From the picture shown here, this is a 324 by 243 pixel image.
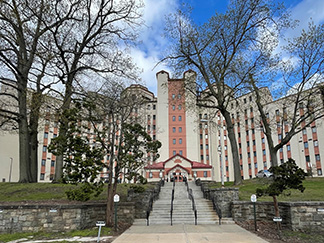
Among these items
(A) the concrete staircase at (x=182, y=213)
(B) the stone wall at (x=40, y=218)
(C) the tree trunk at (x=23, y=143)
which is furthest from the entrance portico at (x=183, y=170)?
(B) the stone wall at (x=40, y=218)

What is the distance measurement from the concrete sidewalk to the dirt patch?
44 cm

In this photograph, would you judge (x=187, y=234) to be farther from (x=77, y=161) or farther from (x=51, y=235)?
Result: (x=51, y=235)

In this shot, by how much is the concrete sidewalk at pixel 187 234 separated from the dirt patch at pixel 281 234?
0.44m

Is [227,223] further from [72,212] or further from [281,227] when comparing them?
[72,212]

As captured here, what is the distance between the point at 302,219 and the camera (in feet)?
33.0

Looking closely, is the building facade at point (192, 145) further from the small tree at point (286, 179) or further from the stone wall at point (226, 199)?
the small tree at point (286, 179)

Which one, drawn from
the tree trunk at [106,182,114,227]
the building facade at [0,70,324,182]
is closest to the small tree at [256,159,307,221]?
the tree trunk at [106,182,114,227]

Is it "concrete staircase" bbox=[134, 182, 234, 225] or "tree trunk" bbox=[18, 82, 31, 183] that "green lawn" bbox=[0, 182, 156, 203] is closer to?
"tree trunk" bbox=[18, 82, 31, 183]

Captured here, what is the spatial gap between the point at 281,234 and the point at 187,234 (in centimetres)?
351

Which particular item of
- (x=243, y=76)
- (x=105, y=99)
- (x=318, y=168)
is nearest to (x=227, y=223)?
(x=105, y=99)

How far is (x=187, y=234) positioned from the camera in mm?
9383

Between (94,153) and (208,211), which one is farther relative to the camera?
(208,211)

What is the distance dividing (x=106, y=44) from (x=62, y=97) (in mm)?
5741

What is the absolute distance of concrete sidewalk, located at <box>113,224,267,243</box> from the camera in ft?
28.0
